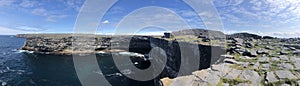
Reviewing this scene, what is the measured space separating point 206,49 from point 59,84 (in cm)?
2975

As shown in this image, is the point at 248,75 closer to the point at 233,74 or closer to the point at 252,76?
the point at 252,76

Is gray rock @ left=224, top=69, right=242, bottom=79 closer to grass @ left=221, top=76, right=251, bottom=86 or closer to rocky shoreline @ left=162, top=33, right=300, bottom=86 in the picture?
rocky shoreline @ left=162, top=33, right=300, bottom=86

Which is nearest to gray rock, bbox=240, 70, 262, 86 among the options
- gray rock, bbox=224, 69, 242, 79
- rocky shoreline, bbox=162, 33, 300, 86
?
rocky shoreline, bbox=162, 33, 300, 86

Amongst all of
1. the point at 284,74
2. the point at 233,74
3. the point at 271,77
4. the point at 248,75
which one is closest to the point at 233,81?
the point at 233,74

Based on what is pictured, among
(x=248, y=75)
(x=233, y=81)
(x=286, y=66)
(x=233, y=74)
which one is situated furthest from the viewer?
(x=286, y=66)

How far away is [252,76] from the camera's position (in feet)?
34.4

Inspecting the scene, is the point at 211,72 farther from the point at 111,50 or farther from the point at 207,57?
the point at 111,50

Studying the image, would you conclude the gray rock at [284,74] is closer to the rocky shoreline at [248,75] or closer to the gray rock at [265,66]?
the rocky shoreline at [248,75]

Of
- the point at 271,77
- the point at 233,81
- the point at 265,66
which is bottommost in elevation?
the point at 233,81

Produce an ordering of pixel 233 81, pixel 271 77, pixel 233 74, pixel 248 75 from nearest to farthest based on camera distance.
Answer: pixel 233 81, pixel 271 77, pixel 248 75, pixel 233 74

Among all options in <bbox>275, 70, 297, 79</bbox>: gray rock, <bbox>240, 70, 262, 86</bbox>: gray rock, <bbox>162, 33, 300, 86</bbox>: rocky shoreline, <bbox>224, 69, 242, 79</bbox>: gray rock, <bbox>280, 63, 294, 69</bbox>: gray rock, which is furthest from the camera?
<bbox>280, 63, 294, 69</bbox>: gray rock

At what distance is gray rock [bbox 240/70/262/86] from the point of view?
9833mm

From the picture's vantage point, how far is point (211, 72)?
441 inches

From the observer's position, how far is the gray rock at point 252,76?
9.83 m
